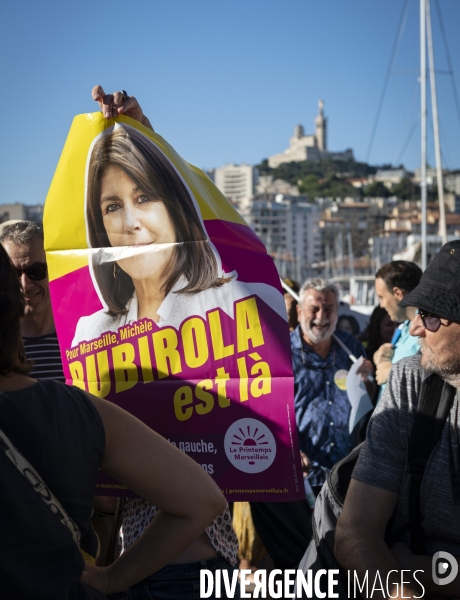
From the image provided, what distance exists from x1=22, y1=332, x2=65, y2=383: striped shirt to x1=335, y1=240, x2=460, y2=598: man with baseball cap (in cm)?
126

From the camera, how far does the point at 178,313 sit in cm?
237

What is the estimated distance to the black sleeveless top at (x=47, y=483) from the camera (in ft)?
4.79

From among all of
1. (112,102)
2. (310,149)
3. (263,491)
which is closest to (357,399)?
(263,491)

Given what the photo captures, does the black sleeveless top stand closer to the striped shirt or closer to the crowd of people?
the crowd of people

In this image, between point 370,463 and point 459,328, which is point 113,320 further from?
point 459,328

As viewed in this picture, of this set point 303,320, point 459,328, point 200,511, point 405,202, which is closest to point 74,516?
point 200,511

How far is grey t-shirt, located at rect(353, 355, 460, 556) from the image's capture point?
2064 millimetres

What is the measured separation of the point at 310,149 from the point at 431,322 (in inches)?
7417

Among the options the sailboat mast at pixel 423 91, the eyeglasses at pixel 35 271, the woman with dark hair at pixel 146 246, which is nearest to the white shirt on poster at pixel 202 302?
the woman with dark hair at pixel 146 246

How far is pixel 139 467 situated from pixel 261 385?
2.37 ft

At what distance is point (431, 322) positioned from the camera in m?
2.22

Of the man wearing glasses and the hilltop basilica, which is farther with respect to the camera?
the hilltop basilica

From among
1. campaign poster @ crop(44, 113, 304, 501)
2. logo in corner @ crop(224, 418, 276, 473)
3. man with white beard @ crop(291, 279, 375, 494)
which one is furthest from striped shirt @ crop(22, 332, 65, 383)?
man with white beard @ crop(291, 279, 375, 494)

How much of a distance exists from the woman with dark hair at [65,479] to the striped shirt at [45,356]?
46.6 inches
